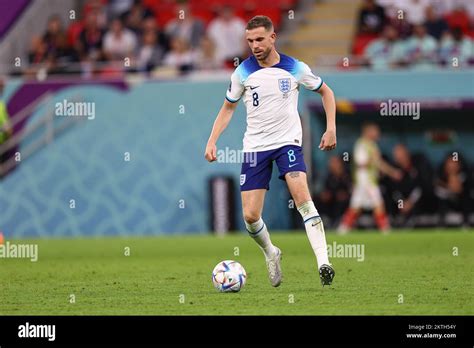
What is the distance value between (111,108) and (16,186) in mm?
2565

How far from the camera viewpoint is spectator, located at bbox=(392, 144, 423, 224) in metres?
23.8

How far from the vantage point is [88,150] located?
2439 cm

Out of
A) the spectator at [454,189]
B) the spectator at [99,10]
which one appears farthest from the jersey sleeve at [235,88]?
the spectator at [99,10]

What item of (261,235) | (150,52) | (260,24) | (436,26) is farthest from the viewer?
(150,52)

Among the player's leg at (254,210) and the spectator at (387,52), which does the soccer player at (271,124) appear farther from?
the spectator at (387,52)

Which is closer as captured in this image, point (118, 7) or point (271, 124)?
point (271, 124)

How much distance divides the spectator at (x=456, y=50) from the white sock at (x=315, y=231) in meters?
13.2

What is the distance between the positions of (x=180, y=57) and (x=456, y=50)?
18.8 feet

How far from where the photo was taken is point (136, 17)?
25812 mm

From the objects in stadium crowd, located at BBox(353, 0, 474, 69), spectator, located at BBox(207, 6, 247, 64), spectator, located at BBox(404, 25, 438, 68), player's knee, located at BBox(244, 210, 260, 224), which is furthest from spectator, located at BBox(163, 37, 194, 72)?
player's knee, located at BBox(244, 210, 260, 224)

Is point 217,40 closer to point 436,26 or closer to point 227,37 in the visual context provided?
point 227,37

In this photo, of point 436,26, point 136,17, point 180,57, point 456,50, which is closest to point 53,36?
point 136,17
